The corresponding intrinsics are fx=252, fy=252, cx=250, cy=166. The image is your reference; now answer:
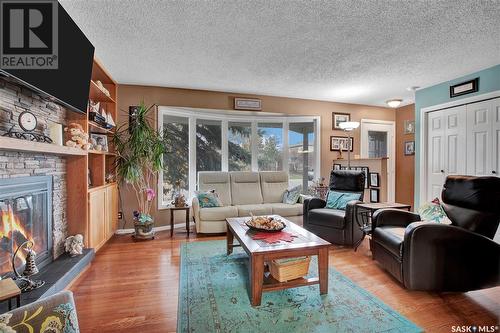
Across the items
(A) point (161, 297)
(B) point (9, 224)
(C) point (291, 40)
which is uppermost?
(C) point (291, 40)

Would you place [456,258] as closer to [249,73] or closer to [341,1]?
[341,1]

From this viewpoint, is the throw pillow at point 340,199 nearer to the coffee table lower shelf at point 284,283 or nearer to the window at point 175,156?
the coffee table lower shelf at point 284,283

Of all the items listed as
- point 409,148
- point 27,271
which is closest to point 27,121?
point 27,271

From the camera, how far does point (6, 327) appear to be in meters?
0.90

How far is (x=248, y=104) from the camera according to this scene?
4.69 meters

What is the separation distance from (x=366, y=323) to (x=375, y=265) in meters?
1.14

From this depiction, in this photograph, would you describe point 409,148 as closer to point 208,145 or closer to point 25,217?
point 208,145

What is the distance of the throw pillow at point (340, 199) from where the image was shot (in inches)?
139

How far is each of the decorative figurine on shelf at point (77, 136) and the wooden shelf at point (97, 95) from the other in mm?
634

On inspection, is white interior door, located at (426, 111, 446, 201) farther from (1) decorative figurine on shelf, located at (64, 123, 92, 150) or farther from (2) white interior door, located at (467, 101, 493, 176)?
(1) decorative figurine on shelf, located at (64, 123, 92, 150)

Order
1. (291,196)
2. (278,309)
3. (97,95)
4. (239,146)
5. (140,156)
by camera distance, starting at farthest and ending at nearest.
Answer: (239,146) < (291,196) < (140,156) < (97,95) < (278,309)

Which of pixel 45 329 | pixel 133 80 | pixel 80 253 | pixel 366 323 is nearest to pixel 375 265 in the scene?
pixel 366 323

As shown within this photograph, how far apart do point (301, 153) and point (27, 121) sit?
4.28 m

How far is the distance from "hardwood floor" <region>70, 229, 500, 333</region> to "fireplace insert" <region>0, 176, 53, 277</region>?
0.49 metres
